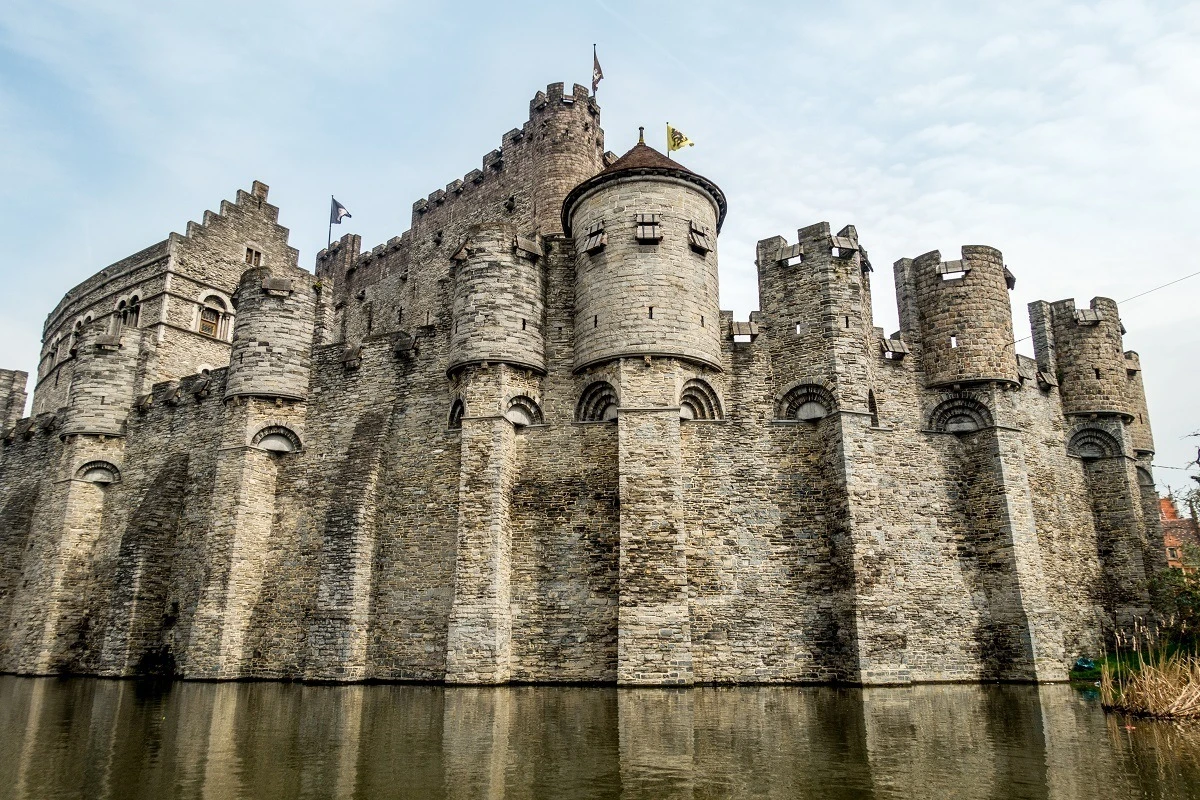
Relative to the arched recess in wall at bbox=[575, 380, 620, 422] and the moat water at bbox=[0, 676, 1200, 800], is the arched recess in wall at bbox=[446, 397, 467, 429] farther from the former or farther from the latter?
the moat water at bbox=[0, 676, 1200, 800]

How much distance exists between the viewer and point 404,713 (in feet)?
43.1

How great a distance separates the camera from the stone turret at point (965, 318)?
21.1m

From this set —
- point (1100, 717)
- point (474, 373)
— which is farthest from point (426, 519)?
point (1100, 717)

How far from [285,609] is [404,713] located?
8.86 meters

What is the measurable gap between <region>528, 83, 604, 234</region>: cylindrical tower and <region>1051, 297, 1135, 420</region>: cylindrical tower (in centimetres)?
1527

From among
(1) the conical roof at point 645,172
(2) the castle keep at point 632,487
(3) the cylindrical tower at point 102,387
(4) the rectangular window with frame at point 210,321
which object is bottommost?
(2) the castle keep at point 632,487

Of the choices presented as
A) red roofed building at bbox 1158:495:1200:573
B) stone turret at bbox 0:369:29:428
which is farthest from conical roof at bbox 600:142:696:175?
stone turret at bbox 0:369:29:428

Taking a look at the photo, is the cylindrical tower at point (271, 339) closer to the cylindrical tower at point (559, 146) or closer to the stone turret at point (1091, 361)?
the cylindrical tower at point (559, 146)

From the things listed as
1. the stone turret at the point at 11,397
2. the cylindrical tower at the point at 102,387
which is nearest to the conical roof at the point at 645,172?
the cylindrical tower at the point at 102,387

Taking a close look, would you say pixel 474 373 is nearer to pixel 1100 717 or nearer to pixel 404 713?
pixel 404 713

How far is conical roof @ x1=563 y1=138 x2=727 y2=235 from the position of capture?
2028 centimetres

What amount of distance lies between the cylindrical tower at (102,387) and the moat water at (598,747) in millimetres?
12977

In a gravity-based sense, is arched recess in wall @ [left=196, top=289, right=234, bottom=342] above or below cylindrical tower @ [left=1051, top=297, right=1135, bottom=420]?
above

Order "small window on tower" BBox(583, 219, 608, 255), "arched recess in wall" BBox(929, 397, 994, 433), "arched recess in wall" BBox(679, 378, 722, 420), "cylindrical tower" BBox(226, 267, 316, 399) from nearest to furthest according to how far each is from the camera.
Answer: "arched recess in wall" BBox(679, 378, 722, 420) < "small window on tower" BBox(583, 219, 608, 255) < "arched recess in wall" BBox(929, 397, 994, 433) < "cylindrical tower" BBox(226, 267, 316, 399)
